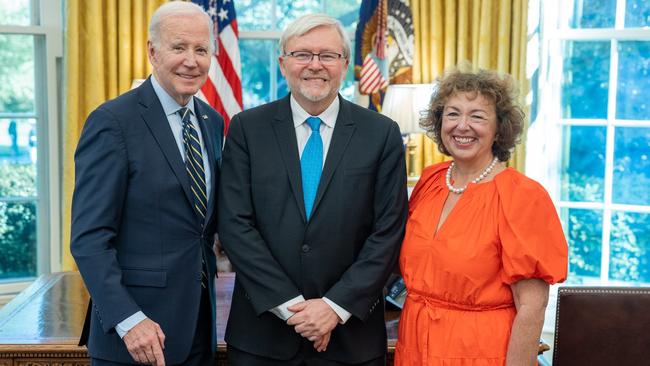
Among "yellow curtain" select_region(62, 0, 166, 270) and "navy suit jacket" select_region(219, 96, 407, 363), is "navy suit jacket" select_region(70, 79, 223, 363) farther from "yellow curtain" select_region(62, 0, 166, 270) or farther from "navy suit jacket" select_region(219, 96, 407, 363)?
"yellow curtain" select_region(62, 0, 166, 270)

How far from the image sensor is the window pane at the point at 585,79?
4.45 meters

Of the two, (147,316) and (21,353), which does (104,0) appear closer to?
(21,353)

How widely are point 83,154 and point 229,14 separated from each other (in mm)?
2755

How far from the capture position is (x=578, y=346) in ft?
7.55

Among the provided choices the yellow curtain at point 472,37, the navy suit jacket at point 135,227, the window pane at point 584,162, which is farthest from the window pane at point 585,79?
the navy suit jacket at point 135,227

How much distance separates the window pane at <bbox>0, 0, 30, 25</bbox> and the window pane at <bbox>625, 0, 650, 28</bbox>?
3518 millimetres

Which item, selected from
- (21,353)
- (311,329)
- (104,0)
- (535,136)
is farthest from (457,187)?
(104,0)

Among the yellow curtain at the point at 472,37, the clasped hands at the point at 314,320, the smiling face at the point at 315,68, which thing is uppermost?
the yellow curtain at the point at 472,37

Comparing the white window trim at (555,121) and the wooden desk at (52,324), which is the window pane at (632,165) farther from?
the wooden desk at (52,324)

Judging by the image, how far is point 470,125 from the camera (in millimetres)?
1970

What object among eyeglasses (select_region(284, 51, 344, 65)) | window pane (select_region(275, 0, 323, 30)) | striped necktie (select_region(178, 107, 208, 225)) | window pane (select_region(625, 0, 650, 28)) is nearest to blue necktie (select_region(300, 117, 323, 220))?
eyeglasses (select_region(284, 51, 344, 65))

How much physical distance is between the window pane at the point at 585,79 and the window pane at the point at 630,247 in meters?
0.65

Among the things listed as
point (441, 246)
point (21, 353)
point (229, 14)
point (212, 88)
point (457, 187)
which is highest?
point (229, 14)

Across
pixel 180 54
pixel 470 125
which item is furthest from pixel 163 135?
pixel 470 125
